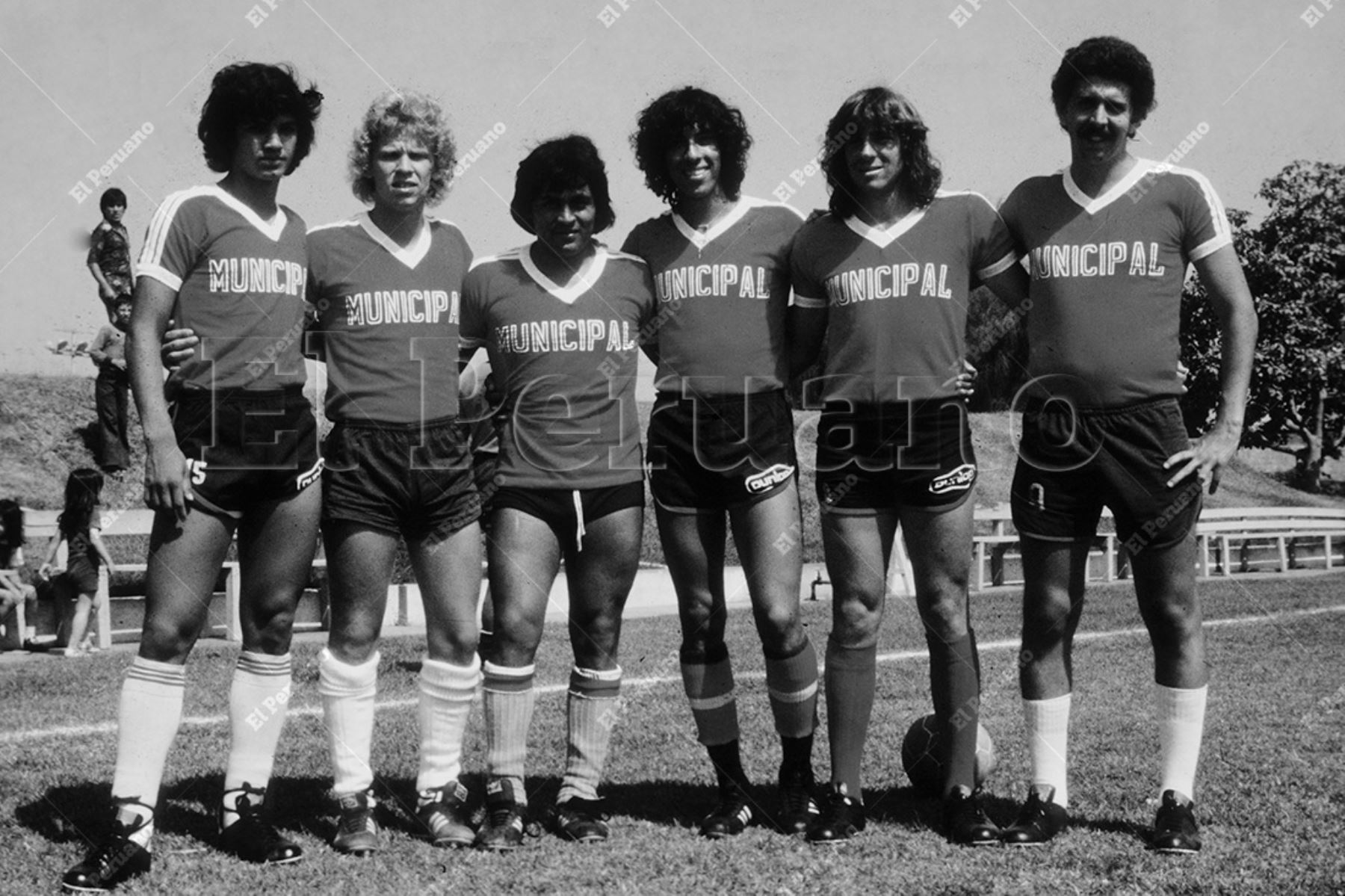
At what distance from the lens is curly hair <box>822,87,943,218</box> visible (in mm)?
4480

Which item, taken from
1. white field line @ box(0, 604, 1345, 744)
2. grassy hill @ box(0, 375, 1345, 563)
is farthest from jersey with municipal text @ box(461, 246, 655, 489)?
grassy hill @ box(0, 375, 1345, 563)

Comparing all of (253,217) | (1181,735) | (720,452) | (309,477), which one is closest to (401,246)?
(253,217)

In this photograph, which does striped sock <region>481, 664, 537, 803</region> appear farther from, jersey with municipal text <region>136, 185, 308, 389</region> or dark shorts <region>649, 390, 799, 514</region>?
jersey with municipal text <region>136, 185, 308, 389</region>

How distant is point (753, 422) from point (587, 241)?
867 millimetres

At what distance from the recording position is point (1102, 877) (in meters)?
3.91

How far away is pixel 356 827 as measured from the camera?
4297 mm

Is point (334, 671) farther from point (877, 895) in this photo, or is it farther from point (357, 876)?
point (877, 895)

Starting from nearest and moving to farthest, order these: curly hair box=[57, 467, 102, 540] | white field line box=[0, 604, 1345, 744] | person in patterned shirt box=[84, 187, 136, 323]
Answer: white field line box=[0, 604, 1345, 744] → curly hair box=[57, 467, 102, 540] → person in patterned shirt box=[84, 187, 136, 323]

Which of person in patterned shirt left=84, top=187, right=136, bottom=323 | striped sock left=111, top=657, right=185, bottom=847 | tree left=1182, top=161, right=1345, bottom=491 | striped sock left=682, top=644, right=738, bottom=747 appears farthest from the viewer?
tree left=1182, top=161, right=1345, bottom=491

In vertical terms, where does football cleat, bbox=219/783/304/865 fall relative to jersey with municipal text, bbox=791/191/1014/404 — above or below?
below

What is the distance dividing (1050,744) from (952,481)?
968 mm

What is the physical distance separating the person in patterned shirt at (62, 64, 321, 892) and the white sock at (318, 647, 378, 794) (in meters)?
0.18

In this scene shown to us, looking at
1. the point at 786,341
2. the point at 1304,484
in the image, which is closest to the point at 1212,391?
the point at 1304,484

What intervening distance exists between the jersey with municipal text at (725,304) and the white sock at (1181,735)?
5.64 ft
